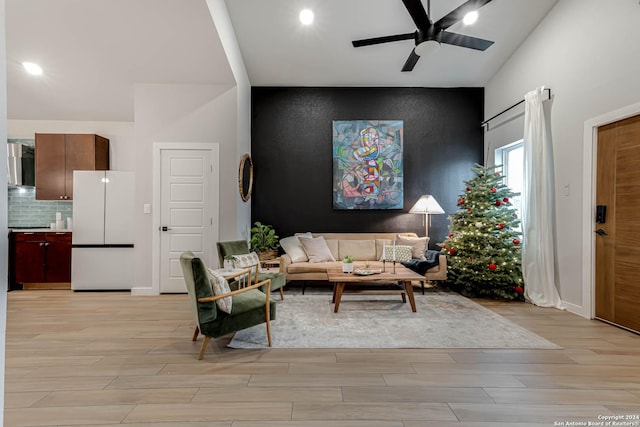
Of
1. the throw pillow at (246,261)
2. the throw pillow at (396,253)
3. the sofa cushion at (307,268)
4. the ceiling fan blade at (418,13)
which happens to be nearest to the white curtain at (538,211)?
the throw pillow at (396,253)

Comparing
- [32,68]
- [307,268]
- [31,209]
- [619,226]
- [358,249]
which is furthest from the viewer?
[31,209]

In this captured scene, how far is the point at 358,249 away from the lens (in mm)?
5602

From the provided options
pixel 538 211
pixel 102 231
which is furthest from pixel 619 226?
pixel 102 231

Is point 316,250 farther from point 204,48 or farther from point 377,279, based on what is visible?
point 204,48

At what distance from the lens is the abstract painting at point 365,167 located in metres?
5.91

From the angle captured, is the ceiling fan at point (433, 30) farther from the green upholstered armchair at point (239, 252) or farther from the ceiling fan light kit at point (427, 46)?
the green upholstered armchair at point (239, 252)

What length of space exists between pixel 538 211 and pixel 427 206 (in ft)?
5.28

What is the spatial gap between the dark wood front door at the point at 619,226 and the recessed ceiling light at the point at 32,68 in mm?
7185

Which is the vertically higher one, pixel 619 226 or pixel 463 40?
pixel 463 40

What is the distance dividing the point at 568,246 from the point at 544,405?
2709mm

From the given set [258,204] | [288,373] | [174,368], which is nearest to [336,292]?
[288,373]

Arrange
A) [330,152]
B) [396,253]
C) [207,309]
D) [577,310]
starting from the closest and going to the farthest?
1. [207,309]
2. [577,310]
3. [396,253]
4. [330,152]

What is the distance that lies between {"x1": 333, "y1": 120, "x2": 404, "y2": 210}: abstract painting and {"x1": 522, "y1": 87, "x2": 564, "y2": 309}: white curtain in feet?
6.74

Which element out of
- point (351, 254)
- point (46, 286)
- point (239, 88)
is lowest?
point (46, 286)
